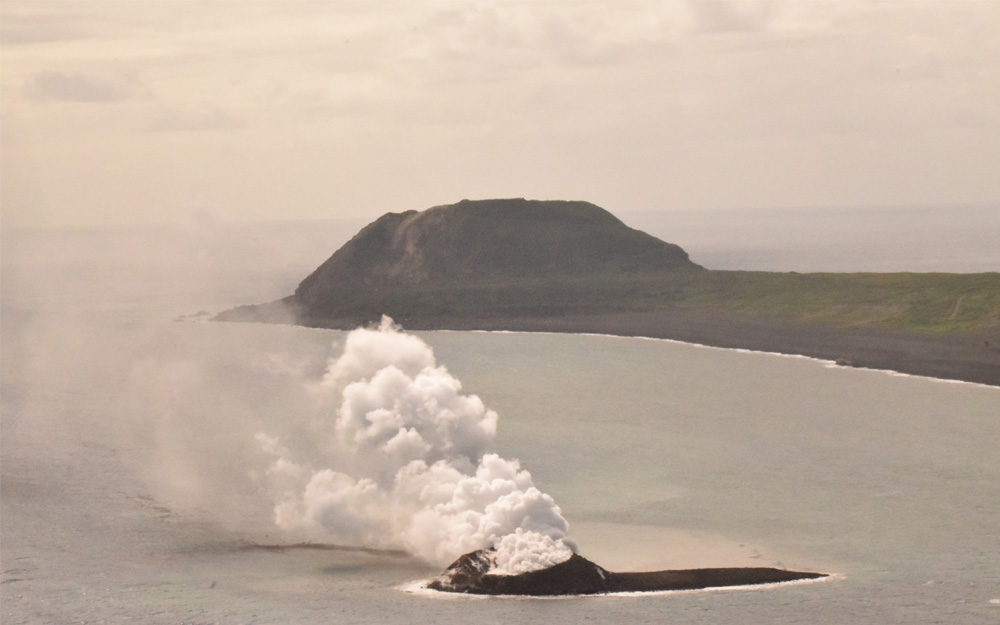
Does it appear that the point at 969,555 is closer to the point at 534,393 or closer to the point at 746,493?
the point at 746,493

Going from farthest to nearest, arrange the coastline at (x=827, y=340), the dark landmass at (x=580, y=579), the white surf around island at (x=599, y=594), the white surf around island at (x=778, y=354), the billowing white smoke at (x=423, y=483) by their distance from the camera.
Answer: the coastline at (x=827, y=340) < the white surf around island at (x=778, y=354) < the billowing white smoke at (x=423, y=483) < the dark landmass at (x=580, y=579) < the white surf around island at (x=599, y=594)

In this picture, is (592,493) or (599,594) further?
(592,493)

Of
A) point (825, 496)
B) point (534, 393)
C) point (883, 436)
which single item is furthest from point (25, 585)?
point (534, 393)

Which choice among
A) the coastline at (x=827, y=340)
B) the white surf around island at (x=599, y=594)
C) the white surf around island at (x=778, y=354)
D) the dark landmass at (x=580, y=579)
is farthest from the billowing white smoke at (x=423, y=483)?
the coastline at (x=827, y=340)

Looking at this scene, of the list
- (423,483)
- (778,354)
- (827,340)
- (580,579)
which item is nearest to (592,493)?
(423,483)

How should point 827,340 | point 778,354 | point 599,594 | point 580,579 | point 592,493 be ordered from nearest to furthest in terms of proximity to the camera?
point 599,594 → point 580,579 → point 592,493 → point 778,354 → point 827,340

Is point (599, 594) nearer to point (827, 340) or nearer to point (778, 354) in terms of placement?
point (778, 354)

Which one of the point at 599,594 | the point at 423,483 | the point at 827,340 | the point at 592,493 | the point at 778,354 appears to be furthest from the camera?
the point at 827,340

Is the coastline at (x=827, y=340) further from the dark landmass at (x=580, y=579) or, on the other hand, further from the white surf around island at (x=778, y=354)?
the dark landmass at (x=580, y=579)
